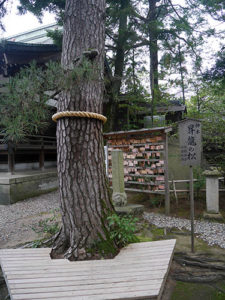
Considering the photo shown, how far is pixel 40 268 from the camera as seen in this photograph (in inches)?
76.8

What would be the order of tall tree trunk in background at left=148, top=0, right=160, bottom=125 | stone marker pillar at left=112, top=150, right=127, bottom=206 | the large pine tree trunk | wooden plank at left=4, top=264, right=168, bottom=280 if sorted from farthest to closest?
tall tree trunk in background at left=148, top=0, right=160, bottom=125, stone marker pillar at left=112, top=150, right=127, bottom=206, the large pine tree trunk, wooden plank at left=4, top=264, right=168, bottom=280

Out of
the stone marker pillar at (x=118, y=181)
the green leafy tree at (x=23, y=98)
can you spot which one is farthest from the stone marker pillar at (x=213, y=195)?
the green leafy tree at (x=23, y=98)

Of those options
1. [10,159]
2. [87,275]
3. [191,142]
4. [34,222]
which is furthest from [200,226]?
[10,159]

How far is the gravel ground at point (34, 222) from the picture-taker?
3.57m

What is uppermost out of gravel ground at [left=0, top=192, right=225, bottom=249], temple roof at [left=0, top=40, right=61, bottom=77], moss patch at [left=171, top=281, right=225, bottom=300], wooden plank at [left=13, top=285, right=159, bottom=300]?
temple roof at [left=0, top=40, right=61, bottom=77]

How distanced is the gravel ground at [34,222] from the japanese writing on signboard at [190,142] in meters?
1.39

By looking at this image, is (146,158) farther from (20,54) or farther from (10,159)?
(20,54)

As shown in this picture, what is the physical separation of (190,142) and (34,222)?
3.80m

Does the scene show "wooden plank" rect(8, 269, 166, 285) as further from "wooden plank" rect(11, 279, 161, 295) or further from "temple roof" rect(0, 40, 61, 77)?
"temple roof" rect(0, 40, 61, 77)

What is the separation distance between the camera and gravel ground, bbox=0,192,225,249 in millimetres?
3566

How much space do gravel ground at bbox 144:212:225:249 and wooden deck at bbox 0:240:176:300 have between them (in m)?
1.48

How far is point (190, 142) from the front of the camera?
3.32 meters

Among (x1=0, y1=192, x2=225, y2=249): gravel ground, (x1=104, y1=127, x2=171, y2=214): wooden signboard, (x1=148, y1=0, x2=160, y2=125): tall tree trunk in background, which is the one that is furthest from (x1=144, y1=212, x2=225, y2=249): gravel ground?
(x1=148, y1=0, x2=160, y2=125): tall tree trunk in background

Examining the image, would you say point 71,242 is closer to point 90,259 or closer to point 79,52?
point 90,259
